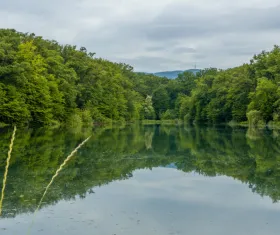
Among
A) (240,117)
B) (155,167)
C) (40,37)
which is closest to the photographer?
(155,167)

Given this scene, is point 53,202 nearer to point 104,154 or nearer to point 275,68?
point 104,154

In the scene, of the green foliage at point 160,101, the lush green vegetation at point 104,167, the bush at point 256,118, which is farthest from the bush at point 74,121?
the green foliage at point 160,101

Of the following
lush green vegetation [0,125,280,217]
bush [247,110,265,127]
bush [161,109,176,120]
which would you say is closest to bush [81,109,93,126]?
bush [247,110,265,127]

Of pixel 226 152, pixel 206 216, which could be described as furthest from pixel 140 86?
pixel 206 216

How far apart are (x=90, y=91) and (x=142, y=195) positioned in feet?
149

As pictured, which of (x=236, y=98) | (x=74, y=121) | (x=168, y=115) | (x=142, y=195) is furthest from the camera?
(x=168, y=115)

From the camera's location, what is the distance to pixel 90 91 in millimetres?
55281

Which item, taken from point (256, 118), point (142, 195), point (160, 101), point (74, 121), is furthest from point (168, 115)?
point (142, 195)

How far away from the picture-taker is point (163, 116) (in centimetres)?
9769

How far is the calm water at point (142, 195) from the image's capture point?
771 cm

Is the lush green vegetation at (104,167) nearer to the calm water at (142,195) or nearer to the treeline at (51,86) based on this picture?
the calm water at (142,195)

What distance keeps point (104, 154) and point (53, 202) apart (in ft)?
32.7

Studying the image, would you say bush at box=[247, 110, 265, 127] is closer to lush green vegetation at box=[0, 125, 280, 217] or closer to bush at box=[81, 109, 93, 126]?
bush at box=[81, 109, 93, 126]

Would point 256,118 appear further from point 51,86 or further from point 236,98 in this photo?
point 51,86
